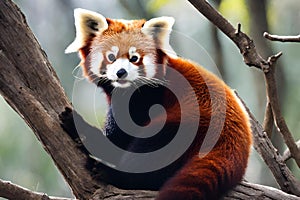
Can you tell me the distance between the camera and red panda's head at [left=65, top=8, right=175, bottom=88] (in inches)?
78.4

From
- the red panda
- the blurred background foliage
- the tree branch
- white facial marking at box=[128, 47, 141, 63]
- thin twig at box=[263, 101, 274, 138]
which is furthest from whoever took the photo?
the blurred background foliage

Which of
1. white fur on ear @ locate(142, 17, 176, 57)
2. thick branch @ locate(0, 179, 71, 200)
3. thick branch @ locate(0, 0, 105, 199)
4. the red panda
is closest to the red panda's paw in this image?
the red panda

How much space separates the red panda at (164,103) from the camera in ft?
5.73

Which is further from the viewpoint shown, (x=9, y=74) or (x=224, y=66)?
(x=224, y=66)

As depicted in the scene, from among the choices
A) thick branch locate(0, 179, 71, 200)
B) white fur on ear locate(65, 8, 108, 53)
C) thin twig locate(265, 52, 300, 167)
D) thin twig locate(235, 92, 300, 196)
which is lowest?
thick branch locate(0, 179, 71, 200)

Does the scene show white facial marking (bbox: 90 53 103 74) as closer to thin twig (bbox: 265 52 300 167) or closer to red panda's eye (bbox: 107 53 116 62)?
red panda's eye (bbox: 107 53 116 62)

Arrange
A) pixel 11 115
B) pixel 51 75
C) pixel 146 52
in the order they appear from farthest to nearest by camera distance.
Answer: pixel 11 115 < pixel 146 52 < pixel 51 75

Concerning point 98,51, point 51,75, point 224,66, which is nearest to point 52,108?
point 51,75

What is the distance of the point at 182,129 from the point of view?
1893 mm

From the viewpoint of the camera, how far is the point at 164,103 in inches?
82.1

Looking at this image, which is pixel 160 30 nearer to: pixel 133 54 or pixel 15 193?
pixel 133 54

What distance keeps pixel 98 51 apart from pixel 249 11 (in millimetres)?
1230

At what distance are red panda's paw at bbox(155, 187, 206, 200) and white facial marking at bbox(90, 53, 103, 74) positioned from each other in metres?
0.66

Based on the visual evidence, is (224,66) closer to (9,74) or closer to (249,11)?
(249,11)
